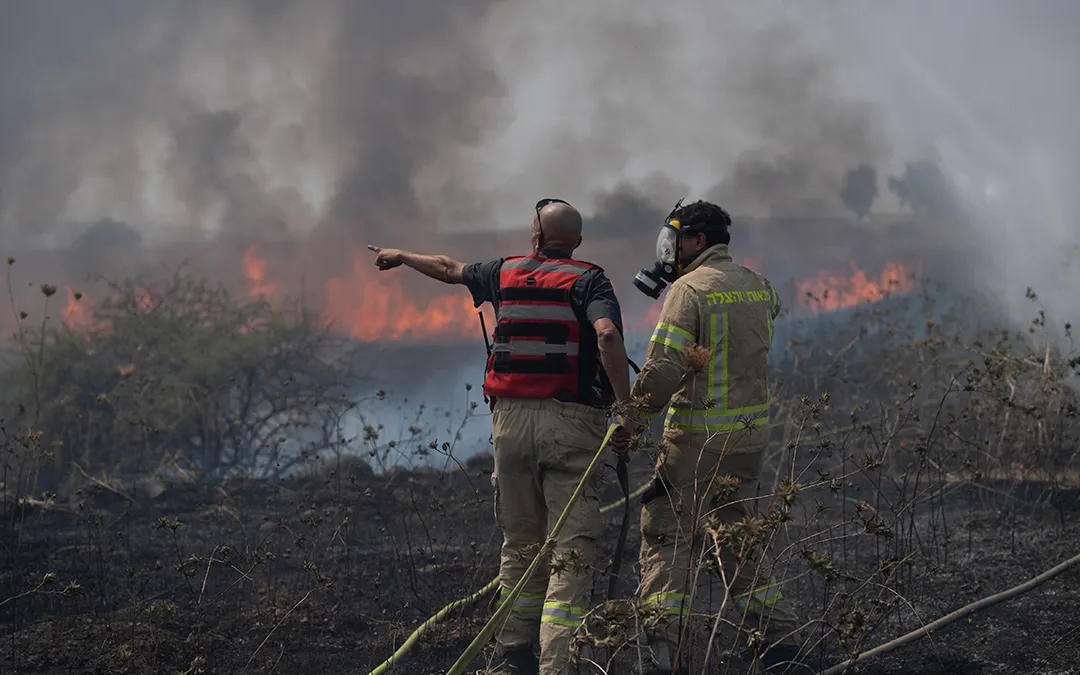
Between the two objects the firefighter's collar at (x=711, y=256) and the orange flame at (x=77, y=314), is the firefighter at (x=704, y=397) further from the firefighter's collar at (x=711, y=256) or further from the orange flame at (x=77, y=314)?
the orange flame at (x=77, y=314)

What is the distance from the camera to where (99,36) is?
13023mm

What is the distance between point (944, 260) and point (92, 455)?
11523 millimetres

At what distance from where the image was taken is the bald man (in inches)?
177

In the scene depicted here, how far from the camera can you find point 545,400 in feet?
15.0

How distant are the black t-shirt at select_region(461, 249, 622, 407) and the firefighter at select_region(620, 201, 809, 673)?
23 centimetres

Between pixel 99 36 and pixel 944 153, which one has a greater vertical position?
pixel 99 36

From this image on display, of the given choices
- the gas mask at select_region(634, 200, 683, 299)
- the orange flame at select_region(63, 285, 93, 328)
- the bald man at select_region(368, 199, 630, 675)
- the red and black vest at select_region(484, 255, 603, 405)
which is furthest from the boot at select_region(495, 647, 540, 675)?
the orange flame at select_region(63, 285, 93, 328)

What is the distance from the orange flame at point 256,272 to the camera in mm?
12056

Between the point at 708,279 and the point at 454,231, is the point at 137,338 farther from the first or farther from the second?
the point at 708,279

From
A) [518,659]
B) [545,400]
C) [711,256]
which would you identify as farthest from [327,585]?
[711,256]

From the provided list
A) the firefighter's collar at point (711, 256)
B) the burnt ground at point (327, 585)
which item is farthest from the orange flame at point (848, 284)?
the firefighter's collar at point (711, 256)

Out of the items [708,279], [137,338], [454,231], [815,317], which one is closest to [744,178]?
[815,317]

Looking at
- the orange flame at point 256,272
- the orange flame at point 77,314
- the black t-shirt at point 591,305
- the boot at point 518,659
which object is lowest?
the boot at point 518,659

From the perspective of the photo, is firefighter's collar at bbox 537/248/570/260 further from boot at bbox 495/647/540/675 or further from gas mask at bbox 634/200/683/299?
boot at bbox 495/647/540/675
